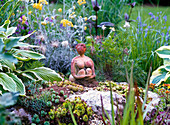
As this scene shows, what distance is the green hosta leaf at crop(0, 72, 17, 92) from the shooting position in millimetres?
2482

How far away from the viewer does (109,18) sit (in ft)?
19.5

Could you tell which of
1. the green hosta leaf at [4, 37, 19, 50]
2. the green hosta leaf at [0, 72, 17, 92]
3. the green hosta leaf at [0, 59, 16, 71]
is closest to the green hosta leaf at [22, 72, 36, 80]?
the green hosta leaf at [0, 59, 16, 71]

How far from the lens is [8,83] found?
2.52 m

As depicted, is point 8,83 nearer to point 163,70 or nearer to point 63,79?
point 63,79

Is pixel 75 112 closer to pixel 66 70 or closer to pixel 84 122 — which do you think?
pixel 84 122

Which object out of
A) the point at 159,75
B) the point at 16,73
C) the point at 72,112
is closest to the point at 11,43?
the point at 72,112

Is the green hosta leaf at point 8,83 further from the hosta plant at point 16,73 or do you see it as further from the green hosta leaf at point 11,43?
the green hosta leaf at point 11,43

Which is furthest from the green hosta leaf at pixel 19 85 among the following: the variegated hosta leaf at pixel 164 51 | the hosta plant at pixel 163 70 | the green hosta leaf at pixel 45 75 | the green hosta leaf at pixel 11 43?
the variegated hosta leaf at pixel 164 51

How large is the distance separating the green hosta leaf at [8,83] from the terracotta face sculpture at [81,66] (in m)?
0.95

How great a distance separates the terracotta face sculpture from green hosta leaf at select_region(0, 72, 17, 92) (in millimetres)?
954

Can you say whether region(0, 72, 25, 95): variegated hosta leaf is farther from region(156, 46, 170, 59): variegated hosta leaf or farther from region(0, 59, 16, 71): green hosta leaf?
region(156, 46, 170, 59): variegated hosta leaf

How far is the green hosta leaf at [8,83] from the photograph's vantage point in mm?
2482

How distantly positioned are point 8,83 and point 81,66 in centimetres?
111

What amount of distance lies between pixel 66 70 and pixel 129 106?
317cm
